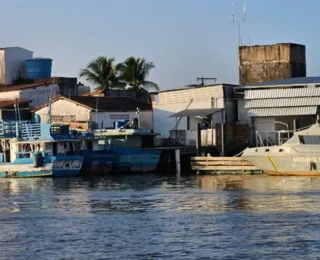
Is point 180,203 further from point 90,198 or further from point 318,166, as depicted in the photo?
point 318,166

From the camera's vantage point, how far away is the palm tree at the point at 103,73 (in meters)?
81.1

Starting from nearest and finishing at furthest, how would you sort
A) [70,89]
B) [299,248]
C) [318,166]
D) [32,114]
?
[299,248] < [318,166] < [32,114] < [70,89]

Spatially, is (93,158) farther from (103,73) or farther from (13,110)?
(103,73)

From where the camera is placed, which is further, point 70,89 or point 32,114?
point 70,89

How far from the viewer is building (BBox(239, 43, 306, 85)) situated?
7125cm

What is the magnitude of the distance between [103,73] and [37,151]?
87.5ft

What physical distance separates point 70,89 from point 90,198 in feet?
121

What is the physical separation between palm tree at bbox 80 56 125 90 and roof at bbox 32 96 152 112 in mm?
11790

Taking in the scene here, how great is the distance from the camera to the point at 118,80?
267 feet

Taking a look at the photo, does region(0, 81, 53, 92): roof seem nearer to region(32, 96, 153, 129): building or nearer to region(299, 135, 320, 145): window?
region(32, 96, 153, 129): building

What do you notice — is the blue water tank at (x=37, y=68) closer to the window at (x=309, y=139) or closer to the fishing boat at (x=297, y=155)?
the fishing boat at (x=297, y=155)

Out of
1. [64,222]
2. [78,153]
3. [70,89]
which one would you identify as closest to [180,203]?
[64,222]

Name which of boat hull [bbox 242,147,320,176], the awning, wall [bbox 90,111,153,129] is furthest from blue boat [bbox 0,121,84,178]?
boat hull [bbox 242,147,320,176]

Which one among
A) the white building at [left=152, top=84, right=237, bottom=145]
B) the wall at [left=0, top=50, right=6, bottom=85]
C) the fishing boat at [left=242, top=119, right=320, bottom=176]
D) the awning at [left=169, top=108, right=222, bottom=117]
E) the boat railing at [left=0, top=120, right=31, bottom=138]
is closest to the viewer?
the fishing boat at [left=242, top=119, right=320, bottom=176]
